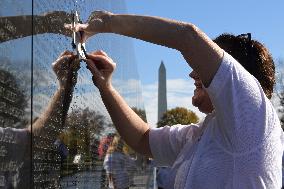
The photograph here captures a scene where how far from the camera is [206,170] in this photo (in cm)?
200

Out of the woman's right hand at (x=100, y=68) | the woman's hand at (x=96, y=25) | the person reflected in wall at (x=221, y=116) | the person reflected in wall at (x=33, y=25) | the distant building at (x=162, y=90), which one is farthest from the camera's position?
the distant building at (x=162, y=90)

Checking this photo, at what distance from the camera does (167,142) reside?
2615 mm

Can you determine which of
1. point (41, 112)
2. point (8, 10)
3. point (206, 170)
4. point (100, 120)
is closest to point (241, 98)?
point (206, 170)

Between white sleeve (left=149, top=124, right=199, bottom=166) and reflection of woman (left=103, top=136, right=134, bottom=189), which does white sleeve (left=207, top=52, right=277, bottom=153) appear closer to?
white sleeve (left=149, top=124, right=199, bottom=166)

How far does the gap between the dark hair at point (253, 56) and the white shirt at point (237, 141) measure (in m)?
0.27

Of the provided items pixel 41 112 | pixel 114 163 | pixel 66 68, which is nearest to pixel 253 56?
pixel 66 68

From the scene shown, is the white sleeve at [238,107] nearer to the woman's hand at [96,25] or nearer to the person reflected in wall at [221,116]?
the person reflected in wall at [221,116]

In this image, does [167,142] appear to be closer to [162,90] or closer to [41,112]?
[41,112]

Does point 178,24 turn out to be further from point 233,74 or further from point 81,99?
point 81,99

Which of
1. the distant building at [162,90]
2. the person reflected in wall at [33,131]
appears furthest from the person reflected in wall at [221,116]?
the distant building at [162,90]

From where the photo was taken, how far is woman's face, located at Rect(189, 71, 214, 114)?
233 centimetres

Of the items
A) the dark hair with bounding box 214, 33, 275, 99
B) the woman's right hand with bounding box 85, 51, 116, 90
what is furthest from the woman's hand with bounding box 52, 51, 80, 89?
the dark hair with bounding box 214, 33, 275, 99

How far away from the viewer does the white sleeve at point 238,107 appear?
194 cm

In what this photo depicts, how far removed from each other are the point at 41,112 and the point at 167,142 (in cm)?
101
